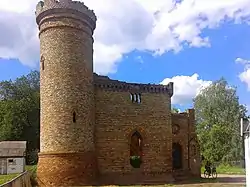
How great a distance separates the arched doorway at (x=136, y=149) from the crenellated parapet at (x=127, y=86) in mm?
3492

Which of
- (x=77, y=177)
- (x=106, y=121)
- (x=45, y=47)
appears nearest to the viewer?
(x=77, y=177)

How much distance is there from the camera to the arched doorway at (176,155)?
3291 centimetres

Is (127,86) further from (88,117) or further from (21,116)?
(21,116)

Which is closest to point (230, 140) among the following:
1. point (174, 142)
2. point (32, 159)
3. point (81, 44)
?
point (174, 142)

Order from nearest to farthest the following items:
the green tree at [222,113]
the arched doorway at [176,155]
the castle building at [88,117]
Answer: the castle building at [88,117], the arched doorway at [176,155], the green tree at [222,113]

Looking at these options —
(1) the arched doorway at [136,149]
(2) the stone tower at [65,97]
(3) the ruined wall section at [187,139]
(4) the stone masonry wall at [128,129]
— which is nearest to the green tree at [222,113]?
(3) the ruined wall section at [187,139]

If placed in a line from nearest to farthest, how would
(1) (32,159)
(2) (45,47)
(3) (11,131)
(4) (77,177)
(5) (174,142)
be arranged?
1. (4) (77,177)
2. (2) (45,47)
3. (5) (174,142)
4. (1) (32,159)
5. (3) (11,131)

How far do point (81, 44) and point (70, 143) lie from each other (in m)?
6.98

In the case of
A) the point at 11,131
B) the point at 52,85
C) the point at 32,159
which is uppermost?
the point at 52,85

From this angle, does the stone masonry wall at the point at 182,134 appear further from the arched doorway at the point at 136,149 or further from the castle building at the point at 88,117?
the arched doorway at the point at 136,149

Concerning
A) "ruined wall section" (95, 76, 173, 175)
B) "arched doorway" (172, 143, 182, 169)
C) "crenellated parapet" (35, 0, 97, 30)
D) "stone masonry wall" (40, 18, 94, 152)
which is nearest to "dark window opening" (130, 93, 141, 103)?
"ruined wall section" (95, 76, 173, 175)

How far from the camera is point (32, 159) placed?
1831 inches

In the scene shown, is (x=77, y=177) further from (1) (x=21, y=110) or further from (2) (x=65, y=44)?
(1) (x=21, y=110)

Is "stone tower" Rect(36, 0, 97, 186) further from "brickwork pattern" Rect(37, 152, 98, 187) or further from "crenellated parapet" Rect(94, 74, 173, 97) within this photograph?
"crenellated parapet" Rect(94, 74, 173, 97)
